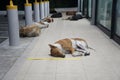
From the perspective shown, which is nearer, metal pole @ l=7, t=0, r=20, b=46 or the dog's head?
the dog's head

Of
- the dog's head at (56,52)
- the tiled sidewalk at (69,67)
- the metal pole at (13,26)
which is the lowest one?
the tiled sidewalk at (69,67)

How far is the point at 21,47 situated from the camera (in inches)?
258

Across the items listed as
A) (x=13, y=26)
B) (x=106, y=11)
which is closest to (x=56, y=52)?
(x=13, y=26)

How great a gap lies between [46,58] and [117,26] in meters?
2.80

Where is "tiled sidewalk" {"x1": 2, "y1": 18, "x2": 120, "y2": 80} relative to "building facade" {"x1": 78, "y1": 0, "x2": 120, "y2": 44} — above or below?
below

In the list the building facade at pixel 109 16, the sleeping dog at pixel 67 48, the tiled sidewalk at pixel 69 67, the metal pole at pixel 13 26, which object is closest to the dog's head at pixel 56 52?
the sleeping dog at pixel 67 48

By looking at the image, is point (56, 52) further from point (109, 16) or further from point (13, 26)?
point (109, 16)

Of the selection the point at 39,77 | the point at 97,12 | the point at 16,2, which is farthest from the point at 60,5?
the point at 39,77

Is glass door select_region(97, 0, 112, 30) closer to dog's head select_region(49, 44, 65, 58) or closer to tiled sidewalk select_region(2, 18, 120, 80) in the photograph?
tiled sidewalk select_region(2, 18, 120, 80)

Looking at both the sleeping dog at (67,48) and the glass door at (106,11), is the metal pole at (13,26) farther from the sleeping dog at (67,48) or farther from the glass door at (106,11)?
the glass door at (106,11)

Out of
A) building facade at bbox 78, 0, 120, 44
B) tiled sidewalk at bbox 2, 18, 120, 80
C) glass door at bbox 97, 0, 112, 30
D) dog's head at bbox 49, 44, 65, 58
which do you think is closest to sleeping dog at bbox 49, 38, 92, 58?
dog's head at bbox 49, 44, 65, 58

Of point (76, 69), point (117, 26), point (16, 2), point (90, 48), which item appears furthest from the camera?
point (16, 2)

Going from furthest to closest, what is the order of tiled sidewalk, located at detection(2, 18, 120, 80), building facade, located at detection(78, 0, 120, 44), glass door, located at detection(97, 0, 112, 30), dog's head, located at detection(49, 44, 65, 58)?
glass door, located at detection(97, 0, 112, 30), building facade, located at detection(78, 0, 120, 44), dog's head, located at detection(49, 44, 65, 58), tiled sidewalk, located at detection(2, 18, 120, 80)

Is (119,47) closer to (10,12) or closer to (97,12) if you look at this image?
(10,12)
